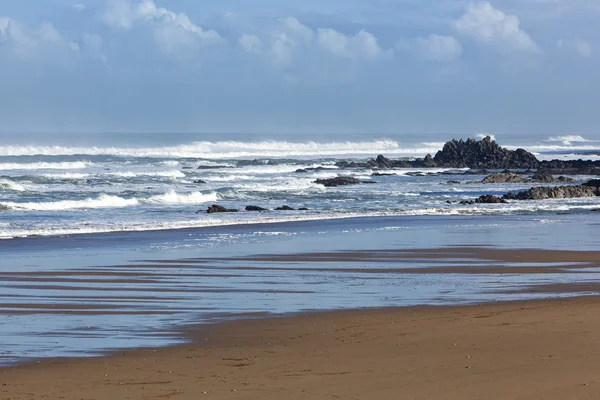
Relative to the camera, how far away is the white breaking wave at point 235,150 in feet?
274

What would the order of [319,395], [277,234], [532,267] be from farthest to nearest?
[277,234] → [532,267] → [319,395]

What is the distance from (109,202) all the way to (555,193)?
594 inches

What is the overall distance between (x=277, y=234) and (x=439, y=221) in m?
5.27

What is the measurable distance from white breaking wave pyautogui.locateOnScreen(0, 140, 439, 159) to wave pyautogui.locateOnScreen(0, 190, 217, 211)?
168 feet

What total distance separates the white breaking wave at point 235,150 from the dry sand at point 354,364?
73943 millimetres

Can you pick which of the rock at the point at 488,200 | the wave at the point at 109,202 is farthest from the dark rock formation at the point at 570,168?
the wave at the point at 109,202

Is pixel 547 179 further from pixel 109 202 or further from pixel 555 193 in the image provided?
pixel 109 202

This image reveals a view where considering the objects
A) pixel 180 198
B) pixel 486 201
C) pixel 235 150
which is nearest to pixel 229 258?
pixel 486 201

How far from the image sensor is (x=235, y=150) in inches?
3947

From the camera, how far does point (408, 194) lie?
32.4 metres

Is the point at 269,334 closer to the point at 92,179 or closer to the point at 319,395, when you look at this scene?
the point at 319,395

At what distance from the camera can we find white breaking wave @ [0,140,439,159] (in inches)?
3287

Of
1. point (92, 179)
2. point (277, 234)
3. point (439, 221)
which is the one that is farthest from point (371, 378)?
point (92, 179)

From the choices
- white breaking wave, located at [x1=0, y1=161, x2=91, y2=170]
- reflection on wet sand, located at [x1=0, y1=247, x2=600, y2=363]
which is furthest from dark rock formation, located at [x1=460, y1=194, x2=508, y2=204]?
white breaking wave, located at [x1=0, y1=161, x2=91, y2=170]
